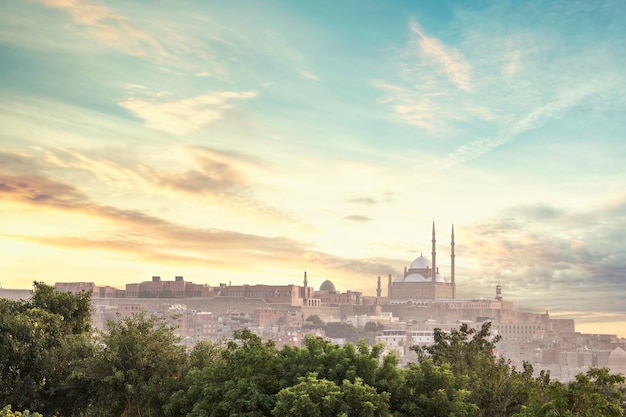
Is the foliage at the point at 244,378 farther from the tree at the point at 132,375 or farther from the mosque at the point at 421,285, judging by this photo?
the mosque at the point at 421,285

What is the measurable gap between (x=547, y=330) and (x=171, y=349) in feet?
355

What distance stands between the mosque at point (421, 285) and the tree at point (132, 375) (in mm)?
96797

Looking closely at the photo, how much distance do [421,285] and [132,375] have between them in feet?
334

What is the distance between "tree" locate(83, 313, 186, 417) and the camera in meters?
16.9

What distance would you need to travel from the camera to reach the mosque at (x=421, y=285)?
116 m

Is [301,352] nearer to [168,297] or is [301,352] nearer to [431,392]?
[431,392]

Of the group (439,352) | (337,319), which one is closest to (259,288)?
(337,319)

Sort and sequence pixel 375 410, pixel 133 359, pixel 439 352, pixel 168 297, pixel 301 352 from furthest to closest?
1. pixel 168 297
2. pixel 439 352
3. pixel 133 359
4. pixel 301 352
5. pixel 375 410

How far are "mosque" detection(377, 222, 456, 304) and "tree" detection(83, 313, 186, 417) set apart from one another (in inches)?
3811

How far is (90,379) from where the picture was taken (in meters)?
17.5

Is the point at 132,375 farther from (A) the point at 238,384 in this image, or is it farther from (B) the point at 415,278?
(B) the point at 415,278

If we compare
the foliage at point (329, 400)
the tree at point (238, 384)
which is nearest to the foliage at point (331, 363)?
the tree at point (238, 384)

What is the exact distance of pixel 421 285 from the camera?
4609 inches

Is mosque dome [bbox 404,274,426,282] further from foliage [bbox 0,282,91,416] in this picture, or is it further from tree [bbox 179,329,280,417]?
tree [bbox 179,329,280,417]
